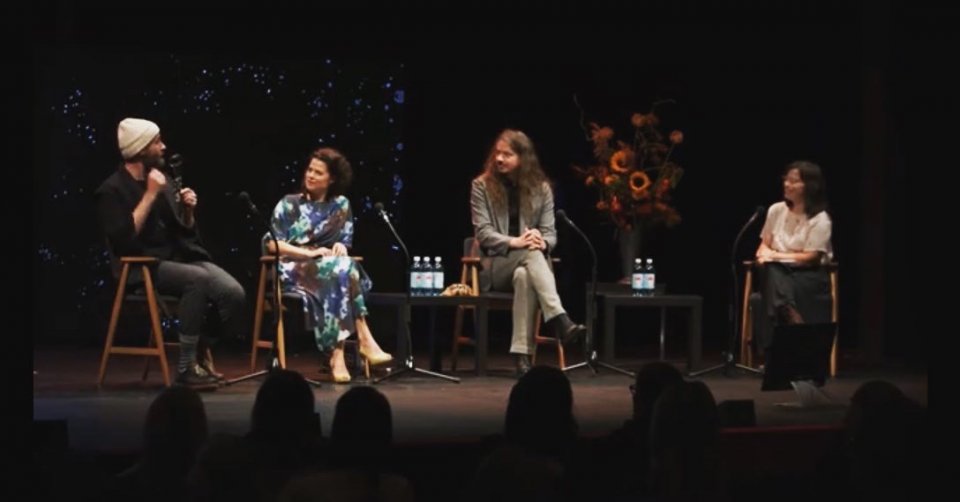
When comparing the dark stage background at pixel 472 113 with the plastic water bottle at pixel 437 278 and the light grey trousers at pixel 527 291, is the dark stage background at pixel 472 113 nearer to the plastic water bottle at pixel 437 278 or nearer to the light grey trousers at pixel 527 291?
the light grey trousers at pixel 527 291

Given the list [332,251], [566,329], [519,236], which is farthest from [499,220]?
[332,251]

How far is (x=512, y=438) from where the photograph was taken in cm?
321

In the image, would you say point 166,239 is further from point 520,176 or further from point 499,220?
point 520,176

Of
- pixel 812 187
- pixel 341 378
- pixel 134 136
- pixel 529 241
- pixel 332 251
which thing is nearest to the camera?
pixel 134 136

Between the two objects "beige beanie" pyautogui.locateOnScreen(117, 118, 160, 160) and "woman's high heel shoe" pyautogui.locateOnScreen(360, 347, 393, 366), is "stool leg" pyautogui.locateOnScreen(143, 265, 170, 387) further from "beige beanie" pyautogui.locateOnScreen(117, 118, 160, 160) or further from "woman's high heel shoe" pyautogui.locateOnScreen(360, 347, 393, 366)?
"woman's high heel shoe" pyautogui.locateOnScreen(360, 347, 393, 366)

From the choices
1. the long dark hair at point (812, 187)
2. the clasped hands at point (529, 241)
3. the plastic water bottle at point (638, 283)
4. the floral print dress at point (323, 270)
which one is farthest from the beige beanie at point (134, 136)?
the long dark hair at point (812, 187)

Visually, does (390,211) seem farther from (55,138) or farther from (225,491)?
(225,491)

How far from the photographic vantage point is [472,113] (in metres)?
9.30

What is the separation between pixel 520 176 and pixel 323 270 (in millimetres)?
1167

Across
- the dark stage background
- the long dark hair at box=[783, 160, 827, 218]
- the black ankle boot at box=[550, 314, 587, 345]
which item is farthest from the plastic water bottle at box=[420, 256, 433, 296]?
the long dark hair at box=[783, 160, 827, 218]

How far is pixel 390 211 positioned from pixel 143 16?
1.81m

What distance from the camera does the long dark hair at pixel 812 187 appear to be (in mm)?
7793

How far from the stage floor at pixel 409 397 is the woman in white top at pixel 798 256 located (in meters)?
0.36

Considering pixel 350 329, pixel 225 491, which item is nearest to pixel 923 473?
pixel 225 491
